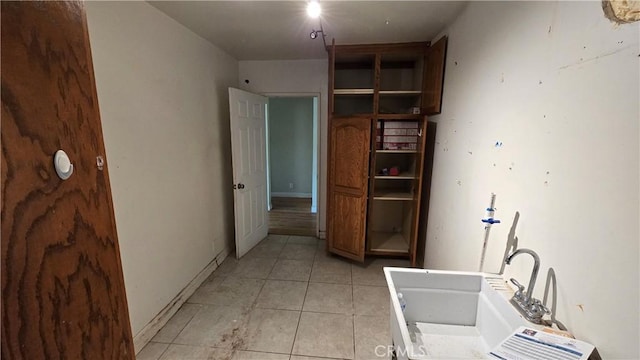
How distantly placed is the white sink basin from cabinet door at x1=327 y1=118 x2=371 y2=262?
1.49m

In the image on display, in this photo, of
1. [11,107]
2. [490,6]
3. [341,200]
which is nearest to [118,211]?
[11,107]

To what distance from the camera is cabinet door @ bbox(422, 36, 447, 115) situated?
229 centimetres

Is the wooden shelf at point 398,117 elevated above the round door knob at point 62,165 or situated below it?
above

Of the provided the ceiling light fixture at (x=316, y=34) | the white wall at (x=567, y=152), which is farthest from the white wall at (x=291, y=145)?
the white wall at (x=567, y=152)

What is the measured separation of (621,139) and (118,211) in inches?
91.7

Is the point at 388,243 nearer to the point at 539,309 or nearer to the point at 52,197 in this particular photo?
the point at 539,309

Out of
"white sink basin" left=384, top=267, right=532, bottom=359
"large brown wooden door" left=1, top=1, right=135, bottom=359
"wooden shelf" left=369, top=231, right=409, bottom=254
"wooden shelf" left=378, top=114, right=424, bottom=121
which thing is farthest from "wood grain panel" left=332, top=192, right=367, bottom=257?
"large brown wooden door" left=1, top=1, right=135, bottom=359

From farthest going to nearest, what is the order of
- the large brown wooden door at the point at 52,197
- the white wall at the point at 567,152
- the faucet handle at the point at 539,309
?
the faucet handle at the point at 539,309, the white wall at the point at 567,152, the large brown wooden door at the point at 52,197

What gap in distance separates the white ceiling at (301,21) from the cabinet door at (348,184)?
32.2 inches

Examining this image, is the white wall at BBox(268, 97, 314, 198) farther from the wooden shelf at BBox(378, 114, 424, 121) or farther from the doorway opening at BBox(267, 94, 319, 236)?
the wooden shelf at BBox(378, 114, 424, 121)

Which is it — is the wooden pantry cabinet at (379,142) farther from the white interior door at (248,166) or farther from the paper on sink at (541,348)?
the paper on sink at (541,348)

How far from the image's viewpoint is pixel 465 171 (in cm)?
184

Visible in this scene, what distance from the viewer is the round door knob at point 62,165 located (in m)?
0.55

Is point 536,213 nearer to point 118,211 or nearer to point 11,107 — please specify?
point 11,107
